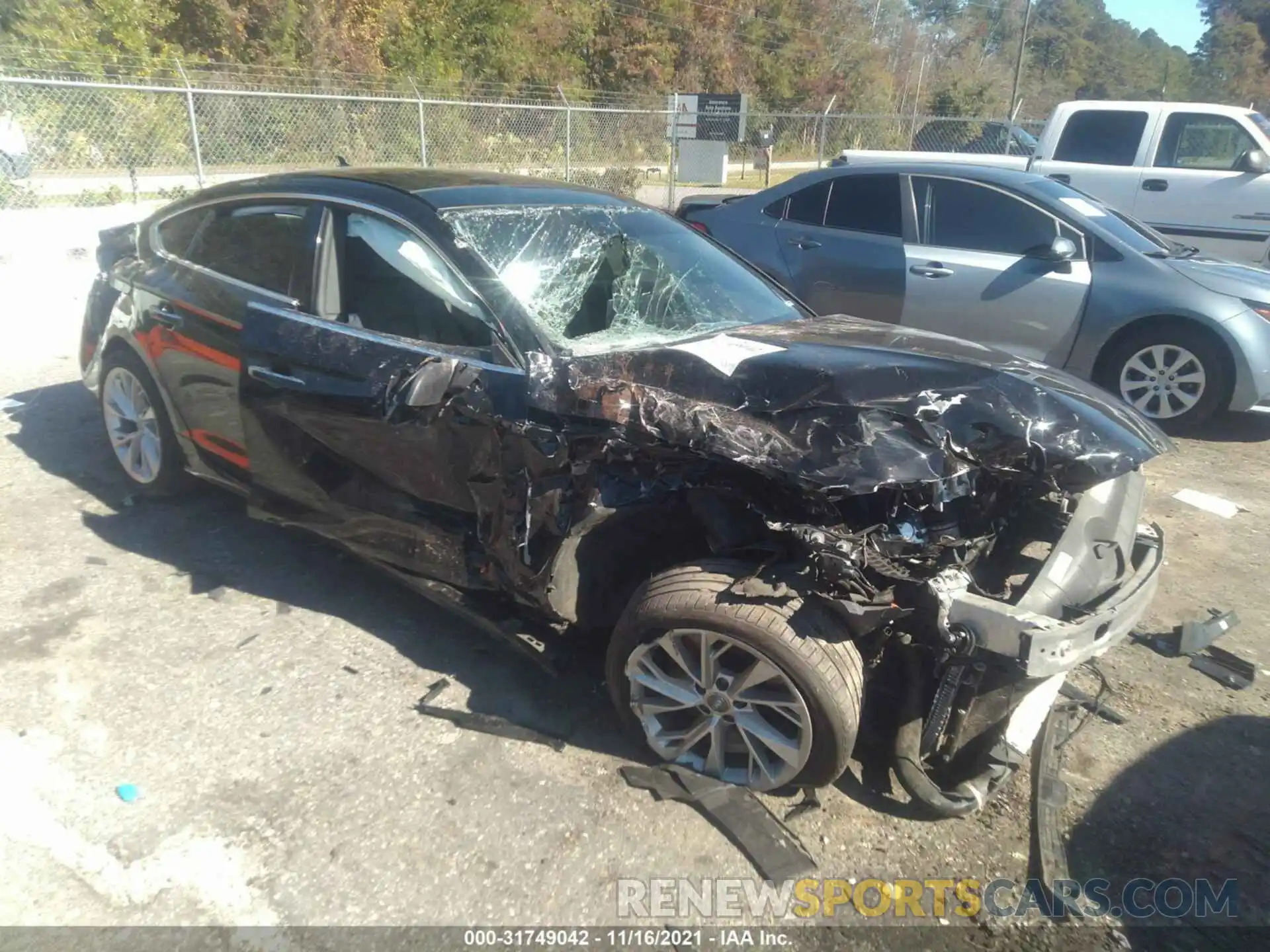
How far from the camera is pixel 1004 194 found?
20.7ft

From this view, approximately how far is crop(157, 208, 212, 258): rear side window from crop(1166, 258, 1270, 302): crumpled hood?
233 inches

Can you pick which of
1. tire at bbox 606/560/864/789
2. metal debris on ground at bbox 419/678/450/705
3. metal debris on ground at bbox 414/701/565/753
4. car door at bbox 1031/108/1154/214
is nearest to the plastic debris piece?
tire at bbox 606/560/864/789

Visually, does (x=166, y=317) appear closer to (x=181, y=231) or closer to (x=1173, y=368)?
(x=181, y=231)

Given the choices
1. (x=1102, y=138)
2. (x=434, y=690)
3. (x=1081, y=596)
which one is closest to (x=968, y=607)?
(x=1081, y=596)

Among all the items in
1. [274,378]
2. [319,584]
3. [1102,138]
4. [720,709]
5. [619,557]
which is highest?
[1102,138]

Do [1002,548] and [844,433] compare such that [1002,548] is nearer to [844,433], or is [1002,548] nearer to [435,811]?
[844,433]

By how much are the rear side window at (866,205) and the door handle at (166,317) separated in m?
Answer: 4.66

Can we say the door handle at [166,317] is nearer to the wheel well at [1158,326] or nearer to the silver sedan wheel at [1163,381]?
the wheel well at [1158,326]

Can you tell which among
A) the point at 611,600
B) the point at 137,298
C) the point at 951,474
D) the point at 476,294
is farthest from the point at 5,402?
the point at 951,474

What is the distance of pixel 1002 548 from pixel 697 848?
4.64 feet

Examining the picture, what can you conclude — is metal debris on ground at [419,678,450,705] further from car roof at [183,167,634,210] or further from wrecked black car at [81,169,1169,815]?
car roof at [183,167,634,210]

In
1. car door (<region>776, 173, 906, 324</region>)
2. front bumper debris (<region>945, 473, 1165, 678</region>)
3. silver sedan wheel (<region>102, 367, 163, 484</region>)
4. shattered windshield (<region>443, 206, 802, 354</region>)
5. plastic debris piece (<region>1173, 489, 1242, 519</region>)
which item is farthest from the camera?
car door (<region>776, 173, 906, 324</region>)

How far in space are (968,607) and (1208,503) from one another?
3.60m

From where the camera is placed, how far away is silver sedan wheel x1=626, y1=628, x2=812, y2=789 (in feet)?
8.76
